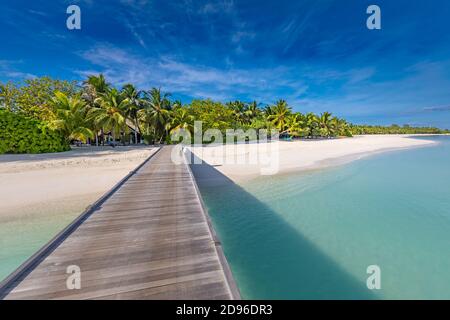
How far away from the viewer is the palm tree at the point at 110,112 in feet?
86.0

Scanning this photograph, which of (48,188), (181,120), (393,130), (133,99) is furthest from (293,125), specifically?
(393,130)

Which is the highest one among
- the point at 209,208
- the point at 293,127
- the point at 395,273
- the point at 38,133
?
the point at 293,127

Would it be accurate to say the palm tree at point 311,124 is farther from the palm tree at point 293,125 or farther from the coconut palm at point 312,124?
the palm tree at point 293,125

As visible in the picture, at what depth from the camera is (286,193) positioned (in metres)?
9.19

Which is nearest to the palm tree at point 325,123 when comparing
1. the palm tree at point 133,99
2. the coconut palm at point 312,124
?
the coconut palm at point 312,124

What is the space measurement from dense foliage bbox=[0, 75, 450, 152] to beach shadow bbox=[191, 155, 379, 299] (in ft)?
77.1

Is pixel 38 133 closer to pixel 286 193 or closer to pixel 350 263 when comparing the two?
pixel 286 193

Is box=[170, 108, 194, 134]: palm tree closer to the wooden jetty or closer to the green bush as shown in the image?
the green bush

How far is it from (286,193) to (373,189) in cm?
497

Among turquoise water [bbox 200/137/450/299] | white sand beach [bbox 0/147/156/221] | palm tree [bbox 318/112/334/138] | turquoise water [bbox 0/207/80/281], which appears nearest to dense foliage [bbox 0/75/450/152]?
palm tree [bbox 318/112/334/138]

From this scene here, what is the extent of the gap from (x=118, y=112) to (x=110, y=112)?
3.17 ft

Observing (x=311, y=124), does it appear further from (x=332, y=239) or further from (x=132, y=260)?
(x=132, y=260)

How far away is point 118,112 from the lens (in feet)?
91.1
